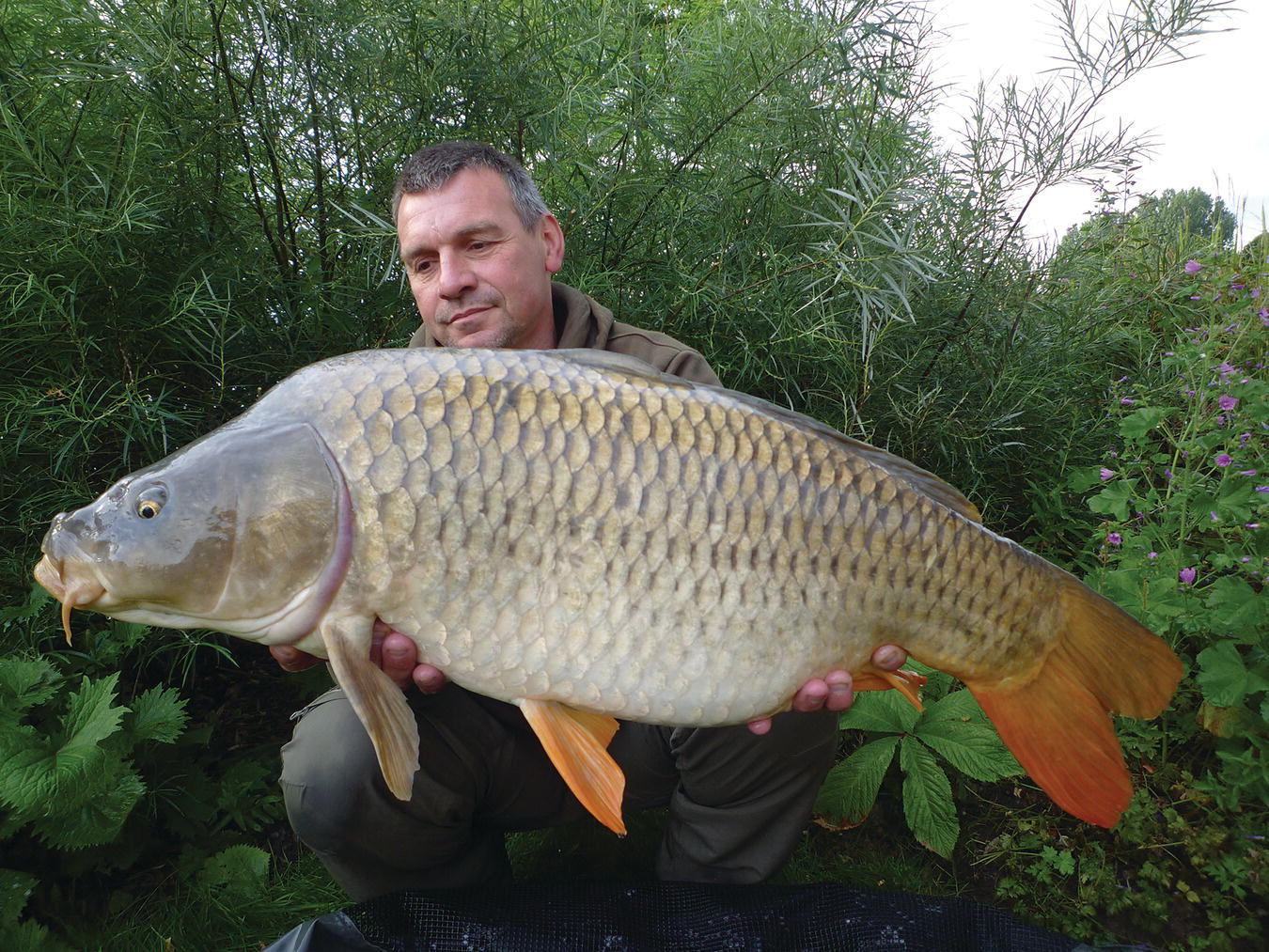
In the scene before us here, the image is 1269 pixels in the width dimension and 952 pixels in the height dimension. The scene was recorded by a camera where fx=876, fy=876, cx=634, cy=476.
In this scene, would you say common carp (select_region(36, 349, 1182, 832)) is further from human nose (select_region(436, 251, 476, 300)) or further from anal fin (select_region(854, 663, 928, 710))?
human nose (select_region(436, 251, 476, 300))

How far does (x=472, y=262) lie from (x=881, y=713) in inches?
49.9

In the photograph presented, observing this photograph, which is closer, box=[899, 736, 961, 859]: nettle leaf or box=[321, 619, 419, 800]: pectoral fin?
box=[321, 619, 419, 800]: pectoral fin

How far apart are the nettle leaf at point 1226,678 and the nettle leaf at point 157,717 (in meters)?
1.91

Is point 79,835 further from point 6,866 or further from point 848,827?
point 848,827

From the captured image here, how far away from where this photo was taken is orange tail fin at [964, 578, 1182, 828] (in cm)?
124

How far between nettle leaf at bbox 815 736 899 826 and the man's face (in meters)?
1.11

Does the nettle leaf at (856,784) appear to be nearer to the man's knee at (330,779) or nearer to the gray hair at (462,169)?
the man's knee at (330,779)

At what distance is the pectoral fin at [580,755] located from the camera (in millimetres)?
1129

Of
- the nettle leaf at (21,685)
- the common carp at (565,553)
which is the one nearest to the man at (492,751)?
the common carp at (565,553)

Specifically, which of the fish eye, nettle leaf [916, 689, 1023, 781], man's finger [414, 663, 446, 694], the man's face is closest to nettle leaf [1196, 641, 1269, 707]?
nettle leaf [916, 689, 1023, 781]

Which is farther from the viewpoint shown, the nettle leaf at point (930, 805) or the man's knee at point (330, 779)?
the nettle leaf at point (930, 805)

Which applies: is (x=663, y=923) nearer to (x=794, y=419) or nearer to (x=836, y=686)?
(x=836, y=686)

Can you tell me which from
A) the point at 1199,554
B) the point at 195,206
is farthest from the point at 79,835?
the point at 1199,554

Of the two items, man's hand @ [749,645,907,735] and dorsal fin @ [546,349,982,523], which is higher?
dorsal fin @ [546,349,982,523]
